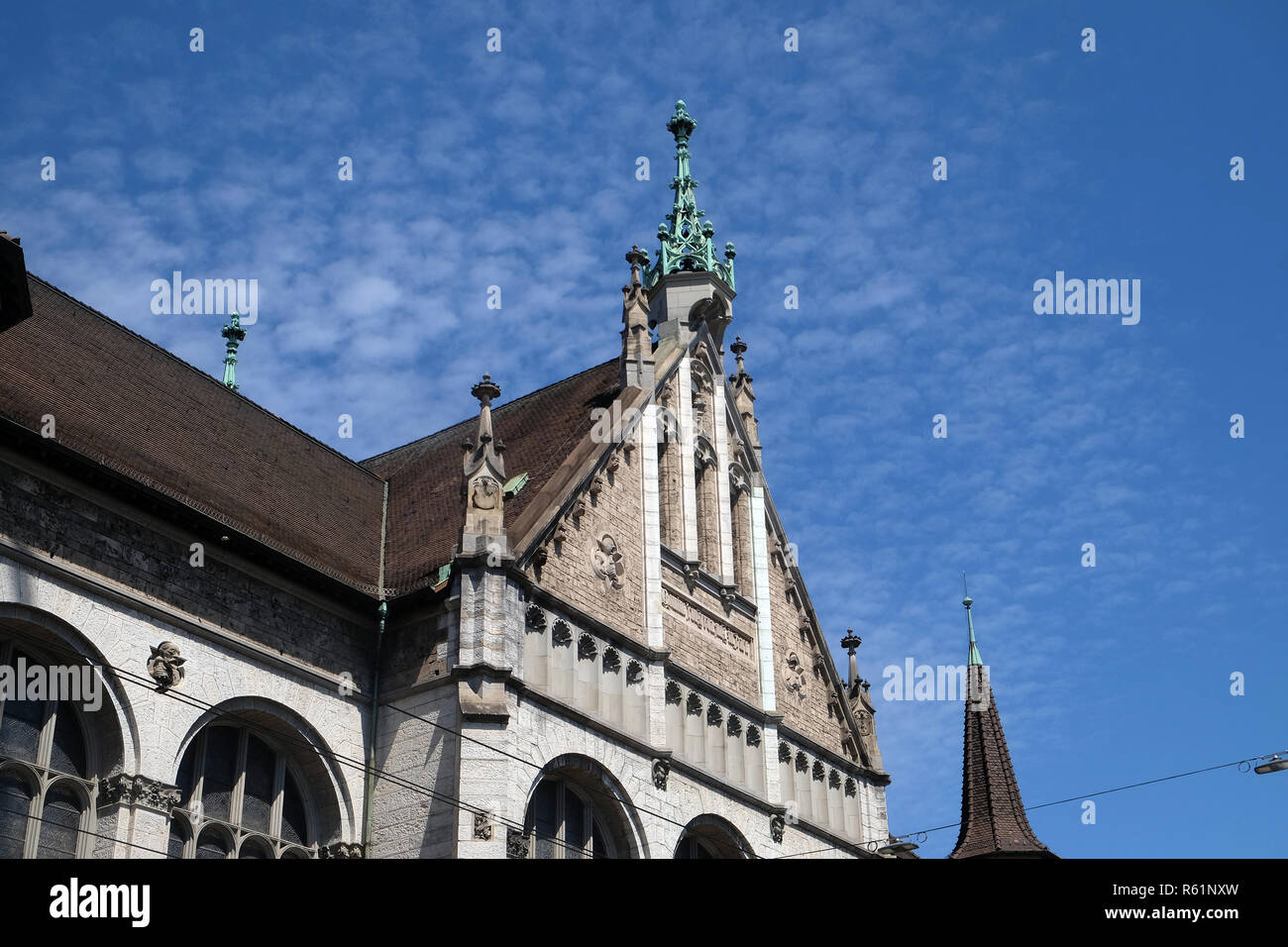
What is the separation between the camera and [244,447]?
25672 millimetres

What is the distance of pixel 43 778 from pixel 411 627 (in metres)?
5.95

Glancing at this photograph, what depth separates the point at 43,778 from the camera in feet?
60.6

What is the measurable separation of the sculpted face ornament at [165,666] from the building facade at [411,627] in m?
0.04

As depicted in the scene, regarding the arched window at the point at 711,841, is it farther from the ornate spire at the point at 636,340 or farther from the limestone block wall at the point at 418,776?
the ornate spire at the point at 636,340

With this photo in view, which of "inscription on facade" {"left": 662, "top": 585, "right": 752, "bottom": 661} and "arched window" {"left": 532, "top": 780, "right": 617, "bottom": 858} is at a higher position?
"inscription on facade" {"left": 662, "top": 585, "right": 752, "bottom": 661}

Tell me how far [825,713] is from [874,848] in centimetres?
259

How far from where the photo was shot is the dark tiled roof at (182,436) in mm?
20938

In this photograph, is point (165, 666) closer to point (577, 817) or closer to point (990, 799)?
point (577, 817)

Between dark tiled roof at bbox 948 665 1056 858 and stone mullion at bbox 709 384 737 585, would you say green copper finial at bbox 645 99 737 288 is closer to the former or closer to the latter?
stone mullion at bbox 709 384 737 585

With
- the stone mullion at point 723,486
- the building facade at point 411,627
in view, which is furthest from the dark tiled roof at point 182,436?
the stone mullion at point 723,486

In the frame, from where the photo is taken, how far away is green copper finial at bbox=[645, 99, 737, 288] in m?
33.3

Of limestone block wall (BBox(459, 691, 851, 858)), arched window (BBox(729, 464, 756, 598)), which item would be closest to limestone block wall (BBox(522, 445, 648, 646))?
limestone block wall (BBox(459, 691, 851, 858))

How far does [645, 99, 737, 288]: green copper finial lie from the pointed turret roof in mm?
16810

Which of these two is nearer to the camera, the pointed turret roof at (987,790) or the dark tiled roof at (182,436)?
the dark tiled roof at (182,436)
